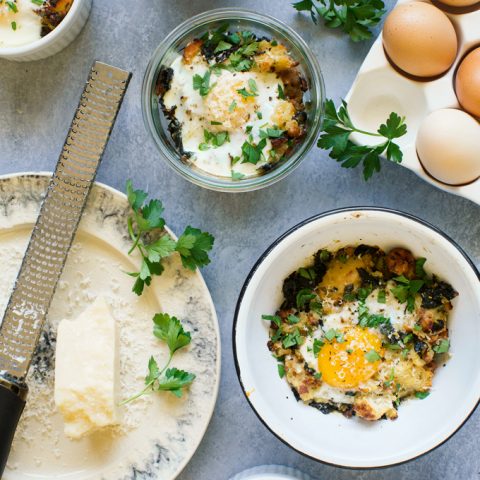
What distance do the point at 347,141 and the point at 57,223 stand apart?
0.91 meters

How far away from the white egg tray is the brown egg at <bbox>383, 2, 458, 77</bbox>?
42 mm

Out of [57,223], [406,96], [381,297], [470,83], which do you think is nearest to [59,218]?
[57,223]

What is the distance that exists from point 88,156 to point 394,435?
4.06 ft

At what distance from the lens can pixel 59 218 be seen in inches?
84.0

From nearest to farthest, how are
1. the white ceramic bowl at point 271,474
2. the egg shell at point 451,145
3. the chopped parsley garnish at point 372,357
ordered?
1. the egg shell at point 451,145
2. the chopped parsley garnish at point 372,357
3. the white ceramic bowl at point 271,474

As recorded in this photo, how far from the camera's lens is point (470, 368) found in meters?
2.00

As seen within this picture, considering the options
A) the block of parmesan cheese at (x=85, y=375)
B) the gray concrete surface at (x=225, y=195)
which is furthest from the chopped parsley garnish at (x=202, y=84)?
the block of parmesan cheese at (x=85, y=375)

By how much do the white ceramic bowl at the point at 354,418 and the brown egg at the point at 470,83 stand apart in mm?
377

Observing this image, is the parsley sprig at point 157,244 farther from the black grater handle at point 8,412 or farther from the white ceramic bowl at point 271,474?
the white ceramic bowl at point 271,474

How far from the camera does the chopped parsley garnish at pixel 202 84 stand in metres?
2.08

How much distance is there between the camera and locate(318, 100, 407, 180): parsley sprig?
2016 mm

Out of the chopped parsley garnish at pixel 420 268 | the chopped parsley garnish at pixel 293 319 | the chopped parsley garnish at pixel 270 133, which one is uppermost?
the chopped parsley garnish at pixel 270 133

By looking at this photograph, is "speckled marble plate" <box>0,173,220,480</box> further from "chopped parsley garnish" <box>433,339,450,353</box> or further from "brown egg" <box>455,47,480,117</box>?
"brown egg" <box>455,47,480,117</box>

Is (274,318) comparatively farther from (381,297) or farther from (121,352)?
(121,352)
